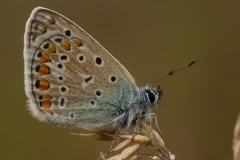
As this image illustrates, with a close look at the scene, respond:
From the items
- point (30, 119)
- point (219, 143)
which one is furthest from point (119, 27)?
point (219, 143)

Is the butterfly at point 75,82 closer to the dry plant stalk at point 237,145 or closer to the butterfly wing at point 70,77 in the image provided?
the butterfly wing at point 70,77

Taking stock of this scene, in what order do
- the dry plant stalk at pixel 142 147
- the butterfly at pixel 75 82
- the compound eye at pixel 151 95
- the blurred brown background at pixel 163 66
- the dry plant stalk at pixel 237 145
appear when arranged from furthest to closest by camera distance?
the blurred brown background at pixel 163 66, the compound eye at pixel 151 95, the butterfly at pixel 75 82, the dry plant stalk at pixel 142 147, the dry plant stalk at pixel 237 145

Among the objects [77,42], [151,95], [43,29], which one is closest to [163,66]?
[151,95]

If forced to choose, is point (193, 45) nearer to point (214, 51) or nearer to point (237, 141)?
point (214, 51)

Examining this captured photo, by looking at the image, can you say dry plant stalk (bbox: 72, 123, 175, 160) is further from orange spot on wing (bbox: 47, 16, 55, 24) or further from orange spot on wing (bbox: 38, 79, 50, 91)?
orange spot on wing (bbox: 47, 16, 55, 24)

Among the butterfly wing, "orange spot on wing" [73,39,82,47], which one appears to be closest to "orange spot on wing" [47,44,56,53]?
the butterfly wing

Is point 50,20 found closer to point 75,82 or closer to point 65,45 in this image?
point 65,45

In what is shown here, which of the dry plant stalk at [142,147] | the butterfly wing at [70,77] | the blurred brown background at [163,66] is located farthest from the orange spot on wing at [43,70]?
the blurred brown background at [163,66]
